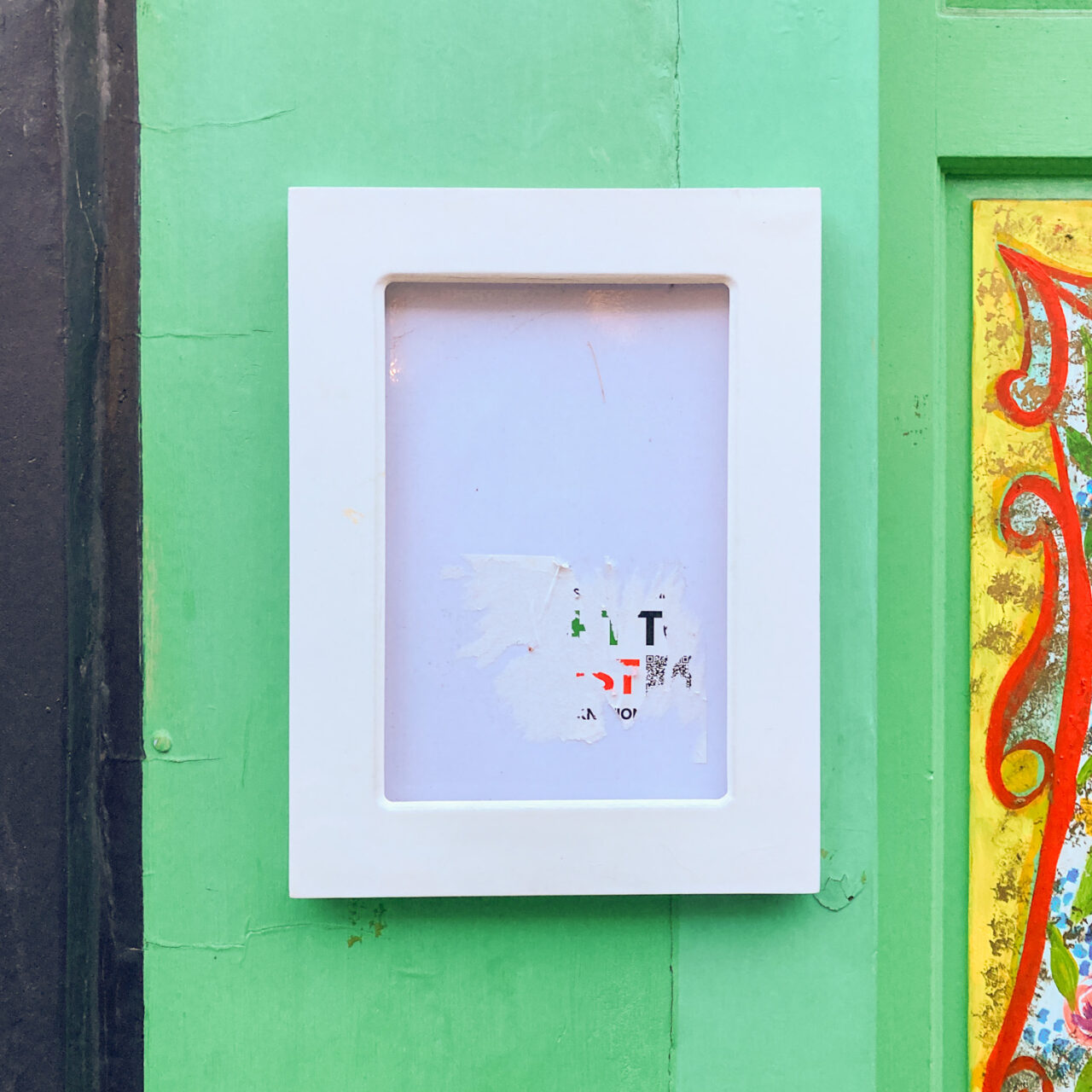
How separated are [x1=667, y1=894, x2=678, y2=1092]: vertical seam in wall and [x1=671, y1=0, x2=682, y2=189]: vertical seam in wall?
28.2 inches

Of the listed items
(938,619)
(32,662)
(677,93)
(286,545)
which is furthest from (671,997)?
(677,93)

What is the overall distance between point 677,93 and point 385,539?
20.4 inches

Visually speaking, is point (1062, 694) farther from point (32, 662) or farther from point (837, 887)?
point (32, 662)

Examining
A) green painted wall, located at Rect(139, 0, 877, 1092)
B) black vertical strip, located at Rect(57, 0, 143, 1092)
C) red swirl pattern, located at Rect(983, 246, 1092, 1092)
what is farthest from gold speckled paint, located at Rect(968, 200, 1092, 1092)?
black vertical strip, located at Rect(57, 0, 143, 1092)

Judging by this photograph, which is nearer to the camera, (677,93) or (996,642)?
(677,93)

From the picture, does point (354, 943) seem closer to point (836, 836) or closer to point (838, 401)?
point (836, 836)

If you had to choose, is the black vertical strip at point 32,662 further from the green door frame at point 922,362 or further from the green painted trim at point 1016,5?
the green painted trim at point 1016,5

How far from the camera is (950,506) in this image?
91 cm

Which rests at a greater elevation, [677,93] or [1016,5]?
[1016,5]

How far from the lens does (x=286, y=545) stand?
32.3 inches

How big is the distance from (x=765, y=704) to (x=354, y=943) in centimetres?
47

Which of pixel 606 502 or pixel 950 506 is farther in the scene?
pixel 950 506

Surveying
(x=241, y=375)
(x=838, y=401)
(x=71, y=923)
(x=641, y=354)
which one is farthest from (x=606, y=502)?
(x=71, y=923)

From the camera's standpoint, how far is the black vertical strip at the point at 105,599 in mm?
805
